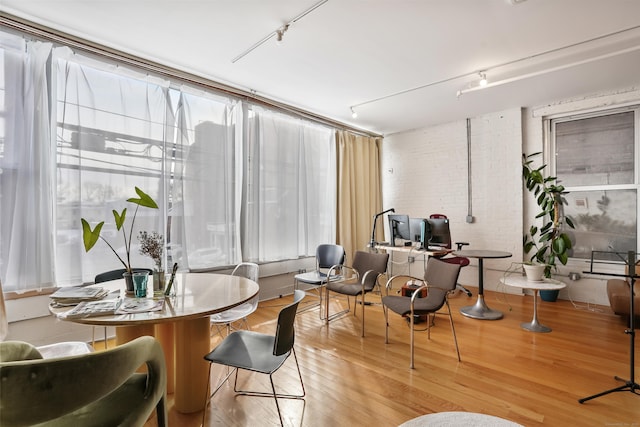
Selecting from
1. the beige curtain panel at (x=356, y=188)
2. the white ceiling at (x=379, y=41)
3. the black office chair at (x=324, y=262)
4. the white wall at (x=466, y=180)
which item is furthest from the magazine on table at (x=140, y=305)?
the white wall at (x=466, y=180)

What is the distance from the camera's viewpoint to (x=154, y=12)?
2.44 meters

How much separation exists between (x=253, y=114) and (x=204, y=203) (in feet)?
4.77

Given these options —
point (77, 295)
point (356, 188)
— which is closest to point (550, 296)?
point (356, 188)

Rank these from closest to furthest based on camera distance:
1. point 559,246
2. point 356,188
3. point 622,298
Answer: point 622,298 → point 559,246 → point 356,188

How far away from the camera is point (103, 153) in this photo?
294 cm

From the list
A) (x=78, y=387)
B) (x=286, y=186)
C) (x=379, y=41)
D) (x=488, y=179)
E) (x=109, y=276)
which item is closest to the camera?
(x=78, y=387)

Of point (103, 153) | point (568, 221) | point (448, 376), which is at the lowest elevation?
point (448, 376)

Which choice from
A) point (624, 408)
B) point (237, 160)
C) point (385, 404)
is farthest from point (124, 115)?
point (624, 408)

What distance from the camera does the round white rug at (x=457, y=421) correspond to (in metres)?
1.23

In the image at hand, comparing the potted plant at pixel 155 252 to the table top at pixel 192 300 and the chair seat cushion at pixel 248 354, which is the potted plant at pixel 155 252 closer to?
the table top at pixel 192 300

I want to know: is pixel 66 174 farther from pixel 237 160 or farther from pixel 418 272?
pixel 418 272

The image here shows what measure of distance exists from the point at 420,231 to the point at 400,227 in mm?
382

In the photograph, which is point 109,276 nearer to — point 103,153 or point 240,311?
point 240,311

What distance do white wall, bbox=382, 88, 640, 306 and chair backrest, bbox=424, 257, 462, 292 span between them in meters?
2.54
